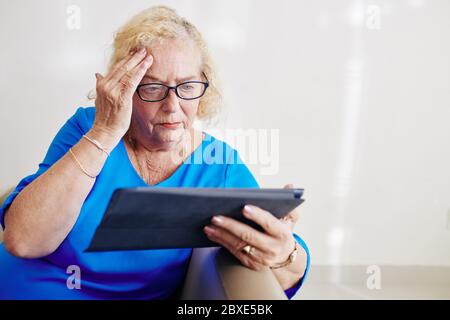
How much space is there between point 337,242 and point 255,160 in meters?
0.64

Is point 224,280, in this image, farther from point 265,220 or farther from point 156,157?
point 156,157

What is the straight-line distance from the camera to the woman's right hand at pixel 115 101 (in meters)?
1.02

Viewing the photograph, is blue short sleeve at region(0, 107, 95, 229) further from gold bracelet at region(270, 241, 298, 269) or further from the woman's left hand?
gold bracelet at region(270, 241, 298, 269)

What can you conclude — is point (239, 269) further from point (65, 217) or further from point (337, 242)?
point (337, 242)

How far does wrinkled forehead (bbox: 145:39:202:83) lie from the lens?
116 cm

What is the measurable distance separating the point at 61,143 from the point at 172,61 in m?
0.35

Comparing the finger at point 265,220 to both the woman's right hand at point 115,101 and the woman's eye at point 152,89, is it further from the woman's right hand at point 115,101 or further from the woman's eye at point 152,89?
the woman's eye at point 152,89

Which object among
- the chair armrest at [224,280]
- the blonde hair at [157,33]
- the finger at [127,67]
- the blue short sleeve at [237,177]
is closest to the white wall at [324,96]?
the blonde hair at [157,33]

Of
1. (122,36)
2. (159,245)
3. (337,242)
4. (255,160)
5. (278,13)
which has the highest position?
(278,13)

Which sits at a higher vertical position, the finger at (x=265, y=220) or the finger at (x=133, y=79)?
the finger at (x=133, y=79)

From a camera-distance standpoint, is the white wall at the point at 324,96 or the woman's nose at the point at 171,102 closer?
the woman's nose at the point at 171,102

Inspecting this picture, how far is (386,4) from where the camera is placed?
2.46 m

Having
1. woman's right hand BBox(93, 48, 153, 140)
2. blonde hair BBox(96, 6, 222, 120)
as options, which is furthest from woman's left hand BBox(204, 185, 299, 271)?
blonde hair BBox(96, 6, 222, 120)
